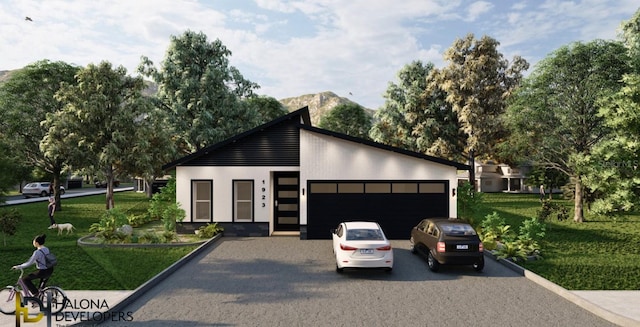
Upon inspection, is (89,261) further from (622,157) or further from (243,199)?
(622,157)

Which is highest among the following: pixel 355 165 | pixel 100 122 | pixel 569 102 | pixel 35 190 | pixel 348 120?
pixel 348 120

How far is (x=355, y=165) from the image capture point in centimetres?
1853

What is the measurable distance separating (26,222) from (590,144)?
33629 mm

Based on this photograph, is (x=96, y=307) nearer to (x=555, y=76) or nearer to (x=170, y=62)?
(x=555, y=76)

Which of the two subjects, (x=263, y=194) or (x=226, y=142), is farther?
(x=263, y=194)

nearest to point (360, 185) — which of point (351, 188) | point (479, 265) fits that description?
point (351, 188)

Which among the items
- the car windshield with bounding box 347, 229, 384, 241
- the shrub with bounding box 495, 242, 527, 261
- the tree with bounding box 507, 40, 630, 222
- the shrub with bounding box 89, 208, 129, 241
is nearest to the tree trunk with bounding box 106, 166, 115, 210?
the shrub with bounding box 89, 208, 129, 241

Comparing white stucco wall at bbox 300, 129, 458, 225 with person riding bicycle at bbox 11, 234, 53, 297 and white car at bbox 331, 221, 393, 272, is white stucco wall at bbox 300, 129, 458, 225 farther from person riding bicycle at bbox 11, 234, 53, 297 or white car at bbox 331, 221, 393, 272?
person riding bicycle at bbox 11, 234, 53, 297

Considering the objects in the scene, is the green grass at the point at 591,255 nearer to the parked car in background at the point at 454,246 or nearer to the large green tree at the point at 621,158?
the large green tree at the point at 621,158

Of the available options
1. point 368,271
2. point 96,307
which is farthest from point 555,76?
point 96,307

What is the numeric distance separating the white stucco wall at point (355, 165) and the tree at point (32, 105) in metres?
18.9

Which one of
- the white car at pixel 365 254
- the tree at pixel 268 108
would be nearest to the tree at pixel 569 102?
the white car at pixel 365 254

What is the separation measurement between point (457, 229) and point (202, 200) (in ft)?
39.8

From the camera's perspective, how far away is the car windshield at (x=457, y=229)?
40.7ft
